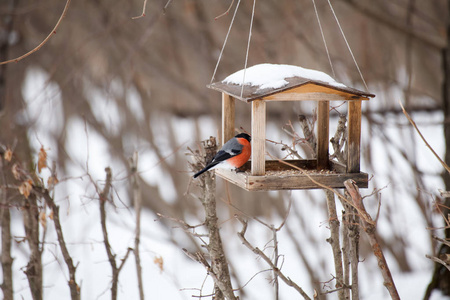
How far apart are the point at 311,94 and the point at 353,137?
321 mm

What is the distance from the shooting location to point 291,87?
2.02 m

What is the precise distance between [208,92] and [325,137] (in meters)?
3.09

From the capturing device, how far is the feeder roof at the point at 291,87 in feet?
6.75

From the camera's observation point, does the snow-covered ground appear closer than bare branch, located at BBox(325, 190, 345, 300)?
No

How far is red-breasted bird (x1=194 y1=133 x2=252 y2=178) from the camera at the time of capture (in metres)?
2.32

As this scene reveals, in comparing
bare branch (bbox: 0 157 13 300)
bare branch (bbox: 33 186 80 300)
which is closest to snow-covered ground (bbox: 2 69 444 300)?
bare branch (bbox: 0 157 13 300)

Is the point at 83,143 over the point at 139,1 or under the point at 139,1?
under

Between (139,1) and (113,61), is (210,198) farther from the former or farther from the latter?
(139,1)

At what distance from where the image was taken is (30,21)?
6.29 metres

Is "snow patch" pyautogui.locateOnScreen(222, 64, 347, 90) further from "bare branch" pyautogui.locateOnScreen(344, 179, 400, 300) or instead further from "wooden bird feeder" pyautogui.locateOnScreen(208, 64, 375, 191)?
"bare branch" pyautogui.locateOnScreen(344, 179, 400, 300)

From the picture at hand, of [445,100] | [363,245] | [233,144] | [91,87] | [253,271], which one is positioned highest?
[91,87]

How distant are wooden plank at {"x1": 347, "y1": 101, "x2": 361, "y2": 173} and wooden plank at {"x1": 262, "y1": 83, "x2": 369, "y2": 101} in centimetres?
9

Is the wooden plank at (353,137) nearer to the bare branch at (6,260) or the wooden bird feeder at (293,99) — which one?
the wooden bird feeder at (293,99)

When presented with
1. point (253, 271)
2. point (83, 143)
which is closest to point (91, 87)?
point (83, 143)
